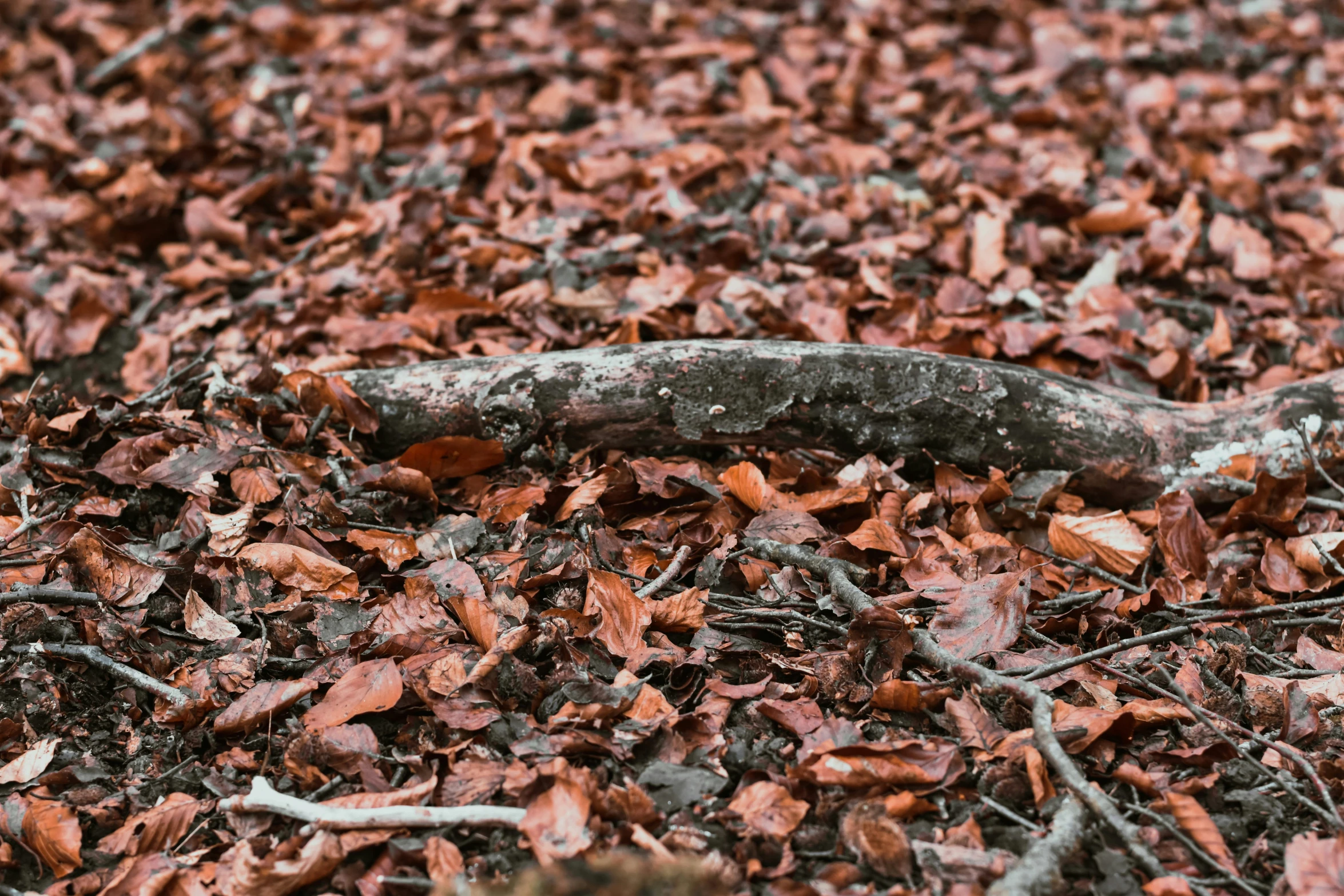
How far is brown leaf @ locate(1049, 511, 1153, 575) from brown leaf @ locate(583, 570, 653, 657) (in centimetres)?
93

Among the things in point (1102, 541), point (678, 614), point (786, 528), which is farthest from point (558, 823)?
point (1102, 541)

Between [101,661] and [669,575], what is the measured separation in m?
1.02

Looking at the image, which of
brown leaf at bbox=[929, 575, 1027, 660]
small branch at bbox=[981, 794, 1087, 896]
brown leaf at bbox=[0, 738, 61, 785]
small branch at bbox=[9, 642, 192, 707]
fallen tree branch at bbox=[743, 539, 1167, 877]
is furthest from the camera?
brown leaf at bbox=[929, 575, 1027, 660]

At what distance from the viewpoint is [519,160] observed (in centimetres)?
363

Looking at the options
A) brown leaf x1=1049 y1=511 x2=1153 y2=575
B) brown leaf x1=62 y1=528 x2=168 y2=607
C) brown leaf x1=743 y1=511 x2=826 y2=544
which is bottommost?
brown leaf x1=1049 y1=511 x2=1153 y2=575

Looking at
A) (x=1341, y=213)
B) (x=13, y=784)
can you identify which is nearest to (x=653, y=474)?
(x=13, y=784)

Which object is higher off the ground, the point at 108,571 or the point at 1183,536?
the point at 108,571

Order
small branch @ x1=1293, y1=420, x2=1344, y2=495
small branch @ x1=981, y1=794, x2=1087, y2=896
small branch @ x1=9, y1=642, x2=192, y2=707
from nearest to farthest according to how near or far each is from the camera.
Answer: small branch @ x1=981, y1=794, x2=1087, y2=896
small branch @ x1=9, y1=642, x2=192, y2=707
small branch @ x1=1293, y1=420, x2=1344, y2=495

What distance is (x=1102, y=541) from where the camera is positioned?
85.9 inches

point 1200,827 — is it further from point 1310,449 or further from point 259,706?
point 259,706

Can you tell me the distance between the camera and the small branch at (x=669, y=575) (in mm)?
1965

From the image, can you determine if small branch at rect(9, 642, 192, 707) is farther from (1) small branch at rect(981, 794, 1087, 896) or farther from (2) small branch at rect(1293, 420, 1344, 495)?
(2) small branch at rect(1293, 420, 1344, 495)

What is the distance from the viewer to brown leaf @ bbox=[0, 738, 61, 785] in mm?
1639

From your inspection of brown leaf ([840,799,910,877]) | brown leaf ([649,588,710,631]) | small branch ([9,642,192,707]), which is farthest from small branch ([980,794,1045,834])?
small branch ([9,642,192,707])
